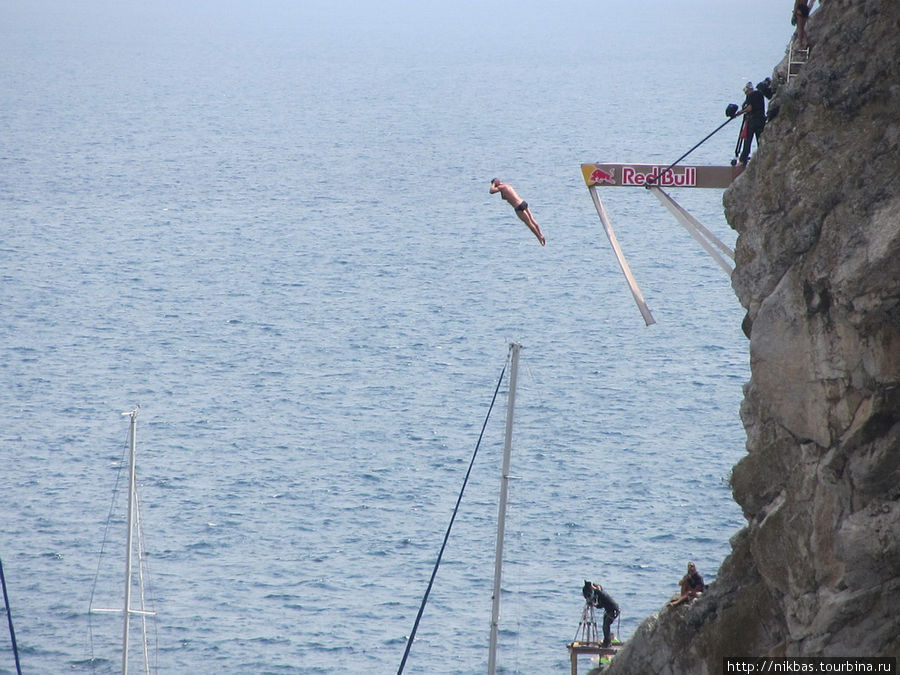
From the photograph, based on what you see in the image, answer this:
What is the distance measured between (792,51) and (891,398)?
294 inches

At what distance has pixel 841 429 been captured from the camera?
2241 centimetres

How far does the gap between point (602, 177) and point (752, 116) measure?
3.78m

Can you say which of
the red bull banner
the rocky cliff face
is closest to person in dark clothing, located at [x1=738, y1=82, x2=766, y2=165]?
the red bull banner

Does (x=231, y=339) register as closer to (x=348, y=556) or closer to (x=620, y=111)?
(x=348, y=556)

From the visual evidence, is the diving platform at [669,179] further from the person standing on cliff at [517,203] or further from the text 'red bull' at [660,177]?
the person standing on cliff at [517,203]

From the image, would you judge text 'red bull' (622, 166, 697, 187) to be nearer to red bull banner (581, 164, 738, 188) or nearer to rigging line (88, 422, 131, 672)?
red bull banner (581, 164, 738, 188)

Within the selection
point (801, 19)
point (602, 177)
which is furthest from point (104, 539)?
point (801, 19)

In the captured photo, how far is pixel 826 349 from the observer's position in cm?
2241

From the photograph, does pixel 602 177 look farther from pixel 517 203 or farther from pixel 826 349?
pixel 826 349

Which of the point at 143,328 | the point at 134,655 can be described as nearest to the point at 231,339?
the point at 143,328

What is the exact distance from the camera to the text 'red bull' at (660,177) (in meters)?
27.7

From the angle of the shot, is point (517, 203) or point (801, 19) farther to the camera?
point (517, 203)

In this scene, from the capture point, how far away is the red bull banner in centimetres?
2752

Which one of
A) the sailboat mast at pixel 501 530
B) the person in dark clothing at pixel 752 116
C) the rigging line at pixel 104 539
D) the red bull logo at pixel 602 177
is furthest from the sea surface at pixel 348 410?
the person in dark clothing at pixel 752 116
